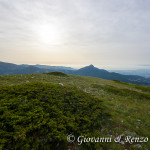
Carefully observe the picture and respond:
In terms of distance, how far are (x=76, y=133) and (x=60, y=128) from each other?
116 cm

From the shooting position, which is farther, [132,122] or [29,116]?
[132,122]

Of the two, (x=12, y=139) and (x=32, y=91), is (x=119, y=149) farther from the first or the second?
(x=32, y=91)

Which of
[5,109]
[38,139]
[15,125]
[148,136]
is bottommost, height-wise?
[148,136]

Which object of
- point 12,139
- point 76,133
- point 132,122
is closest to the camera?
point 12,139

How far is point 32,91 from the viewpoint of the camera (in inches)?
281

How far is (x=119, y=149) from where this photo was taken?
4.59 m

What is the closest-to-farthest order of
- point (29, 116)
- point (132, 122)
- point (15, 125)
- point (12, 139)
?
point (12, 139)
point (15, 125)
point (29, 116)
point (132, 122)

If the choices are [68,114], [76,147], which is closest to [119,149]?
[76,147]

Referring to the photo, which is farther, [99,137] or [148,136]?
[148,136]

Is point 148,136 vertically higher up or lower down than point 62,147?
lower down

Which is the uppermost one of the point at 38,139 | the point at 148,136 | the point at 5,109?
the point at 5,109

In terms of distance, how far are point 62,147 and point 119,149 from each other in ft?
9.80

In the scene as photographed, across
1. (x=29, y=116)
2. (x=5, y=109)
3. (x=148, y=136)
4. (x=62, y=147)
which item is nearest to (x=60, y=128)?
(x=62, y=147)

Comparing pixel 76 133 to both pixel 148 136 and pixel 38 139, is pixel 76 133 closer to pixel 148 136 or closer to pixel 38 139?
pixel 38 139
